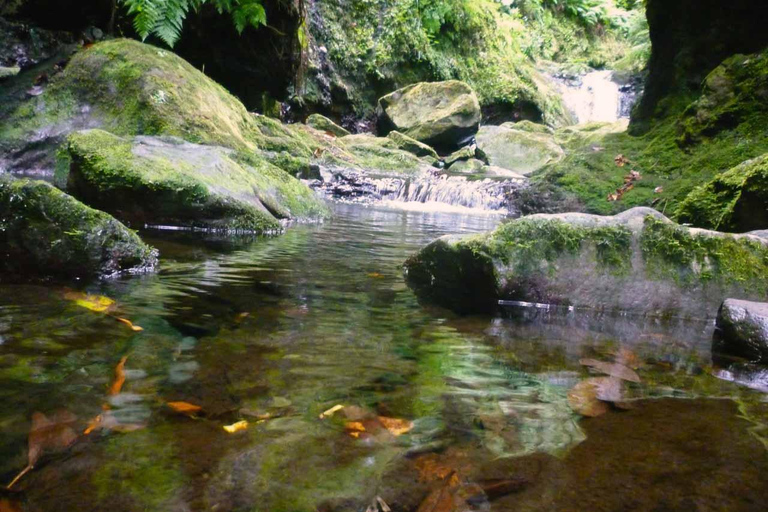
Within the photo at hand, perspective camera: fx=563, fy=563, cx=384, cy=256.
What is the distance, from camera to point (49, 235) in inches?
107

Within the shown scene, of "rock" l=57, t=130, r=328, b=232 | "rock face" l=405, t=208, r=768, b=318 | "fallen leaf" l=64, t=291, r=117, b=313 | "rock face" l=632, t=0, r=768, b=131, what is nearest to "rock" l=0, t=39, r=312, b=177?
"rock" l=57, t=130, r=328, b=232

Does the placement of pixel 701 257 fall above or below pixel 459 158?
below

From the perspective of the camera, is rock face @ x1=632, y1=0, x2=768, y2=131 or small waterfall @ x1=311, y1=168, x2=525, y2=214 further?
small waterfall @ x1=311, y1=168, x2=525, y2=214

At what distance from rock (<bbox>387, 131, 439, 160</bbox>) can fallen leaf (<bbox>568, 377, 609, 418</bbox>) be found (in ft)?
44.2

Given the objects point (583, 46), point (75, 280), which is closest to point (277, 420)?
point (75, 280)

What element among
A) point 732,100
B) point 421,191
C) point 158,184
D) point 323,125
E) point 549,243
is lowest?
point 549,243

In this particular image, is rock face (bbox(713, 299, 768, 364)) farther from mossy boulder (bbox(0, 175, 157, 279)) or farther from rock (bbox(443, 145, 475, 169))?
rock (bbox(443, 145, 475, 169))

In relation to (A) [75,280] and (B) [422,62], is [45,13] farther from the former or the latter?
(B) [422,62]

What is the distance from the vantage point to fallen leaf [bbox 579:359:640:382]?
195cm

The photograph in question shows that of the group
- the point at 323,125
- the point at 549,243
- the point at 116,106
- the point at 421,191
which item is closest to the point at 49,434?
the point at 549,243

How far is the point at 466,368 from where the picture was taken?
192 centimetres

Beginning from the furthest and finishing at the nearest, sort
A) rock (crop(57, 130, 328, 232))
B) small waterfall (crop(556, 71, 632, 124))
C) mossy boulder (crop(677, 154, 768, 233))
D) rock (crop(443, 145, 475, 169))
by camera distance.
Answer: small waterfall (crop(556, 71, 632, 124)) → rock (crop(443, 145, 475, 169)) → rock (crop(57, 130, 328, 232)) → mossy boulder (crop(677, 154, 768, 233))

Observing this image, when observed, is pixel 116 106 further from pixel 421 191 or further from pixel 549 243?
pixel 549 243

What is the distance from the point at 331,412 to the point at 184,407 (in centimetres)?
37
